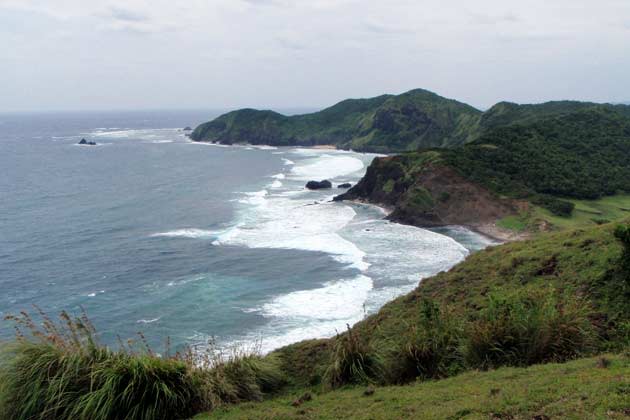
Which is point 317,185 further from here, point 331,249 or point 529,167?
point 331,249

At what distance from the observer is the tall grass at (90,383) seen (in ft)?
32.1

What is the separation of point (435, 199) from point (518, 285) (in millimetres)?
44972

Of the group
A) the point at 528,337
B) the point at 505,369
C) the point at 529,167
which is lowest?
the point at 505,369

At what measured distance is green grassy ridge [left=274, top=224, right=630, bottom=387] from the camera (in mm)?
13547

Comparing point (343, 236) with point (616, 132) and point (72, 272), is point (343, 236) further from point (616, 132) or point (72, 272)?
point (616, 132)

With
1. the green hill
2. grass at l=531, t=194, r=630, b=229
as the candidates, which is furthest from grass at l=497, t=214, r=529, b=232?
the green hill

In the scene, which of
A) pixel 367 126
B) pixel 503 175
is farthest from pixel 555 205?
pixel 367 126

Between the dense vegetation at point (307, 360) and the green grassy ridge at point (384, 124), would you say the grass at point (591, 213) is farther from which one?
the green grassy ridge at point (384, 124)

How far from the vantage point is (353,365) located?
11992 millimetres

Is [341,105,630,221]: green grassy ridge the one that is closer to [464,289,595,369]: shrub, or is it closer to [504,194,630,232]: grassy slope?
[504,194,630,232]: grassy slope

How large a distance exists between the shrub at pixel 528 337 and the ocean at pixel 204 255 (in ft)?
53.9

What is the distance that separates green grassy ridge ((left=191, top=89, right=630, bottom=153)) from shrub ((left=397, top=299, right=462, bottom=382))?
112 meters

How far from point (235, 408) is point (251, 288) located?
27.3 meters

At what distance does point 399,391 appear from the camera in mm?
10258
